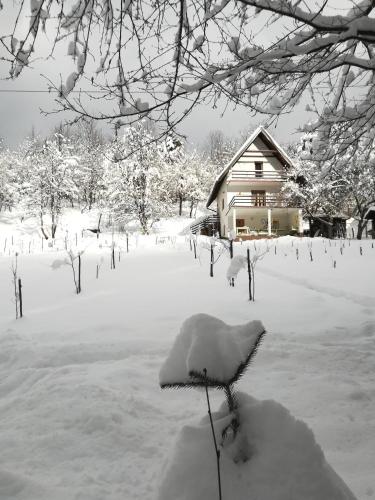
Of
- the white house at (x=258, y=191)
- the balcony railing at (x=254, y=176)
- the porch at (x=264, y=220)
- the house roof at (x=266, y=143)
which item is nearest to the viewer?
the house roof at (x=266, y=143)

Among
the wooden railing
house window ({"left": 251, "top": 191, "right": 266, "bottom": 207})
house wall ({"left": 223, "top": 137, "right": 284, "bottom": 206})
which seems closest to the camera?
house window ({"left": 251, "top": 191, "right": 266, "bottom": 207})

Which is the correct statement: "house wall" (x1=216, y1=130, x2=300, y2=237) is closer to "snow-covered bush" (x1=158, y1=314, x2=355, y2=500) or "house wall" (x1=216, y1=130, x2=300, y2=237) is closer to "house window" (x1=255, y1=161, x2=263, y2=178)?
"house window" (x1=255, y1=161, x2=263, y2=178)

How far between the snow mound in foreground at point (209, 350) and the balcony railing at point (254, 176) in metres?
29.0

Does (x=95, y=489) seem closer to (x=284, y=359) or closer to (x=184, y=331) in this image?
(x=184, y=331)

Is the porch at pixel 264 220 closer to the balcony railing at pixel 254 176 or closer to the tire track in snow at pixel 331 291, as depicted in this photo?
the balcony railing at pixel 254 176

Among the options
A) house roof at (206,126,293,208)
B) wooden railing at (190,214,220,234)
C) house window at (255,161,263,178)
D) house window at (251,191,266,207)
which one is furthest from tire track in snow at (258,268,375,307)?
wooden railing at (190,214,220,234)

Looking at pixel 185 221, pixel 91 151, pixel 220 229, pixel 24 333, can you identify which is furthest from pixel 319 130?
pixel 91 151

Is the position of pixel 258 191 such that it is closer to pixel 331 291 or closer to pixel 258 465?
pixel 331 291

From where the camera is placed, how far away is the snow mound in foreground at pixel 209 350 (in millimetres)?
1041

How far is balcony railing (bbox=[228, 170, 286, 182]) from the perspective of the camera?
29391 millimetres

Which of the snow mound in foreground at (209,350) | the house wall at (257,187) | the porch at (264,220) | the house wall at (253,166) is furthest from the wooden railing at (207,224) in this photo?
the snow mound in foreground at (209,350)

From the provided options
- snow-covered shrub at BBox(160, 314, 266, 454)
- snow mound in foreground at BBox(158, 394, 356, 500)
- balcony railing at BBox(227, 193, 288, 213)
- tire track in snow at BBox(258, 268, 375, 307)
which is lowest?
tire track in snow at BBox(258, 268, 375, 307)

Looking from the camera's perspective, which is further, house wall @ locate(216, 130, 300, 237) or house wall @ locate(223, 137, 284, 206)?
house wall @ locate(223, 137, 284, 206)

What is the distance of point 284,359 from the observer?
3.10 meters
